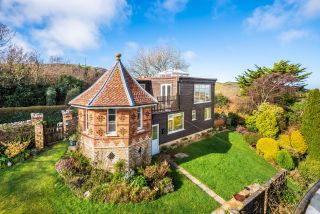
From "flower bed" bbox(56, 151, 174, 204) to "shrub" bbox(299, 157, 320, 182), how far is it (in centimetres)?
1175

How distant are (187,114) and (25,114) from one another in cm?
→ 1654

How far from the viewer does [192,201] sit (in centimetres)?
964

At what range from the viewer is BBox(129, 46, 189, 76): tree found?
37.5 m

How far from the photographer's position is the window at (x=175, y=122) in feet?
53.5

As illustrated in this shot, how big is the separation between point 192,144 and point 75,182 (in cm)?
1113

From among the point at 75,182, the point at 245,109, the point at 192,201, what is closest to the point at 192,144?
the point at 192,201

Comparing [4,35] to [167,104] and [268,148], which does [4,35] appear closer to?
[167,104]

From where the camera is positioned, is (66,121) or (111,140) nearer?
(111,140)

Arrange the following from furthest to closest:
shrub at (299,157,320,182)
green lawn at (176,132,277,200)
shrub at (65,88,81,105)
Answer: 1. shrub at (65,88,81,105)
2. shrub at (299,157,320,182)
3. green lawn at (176,132,277,200)

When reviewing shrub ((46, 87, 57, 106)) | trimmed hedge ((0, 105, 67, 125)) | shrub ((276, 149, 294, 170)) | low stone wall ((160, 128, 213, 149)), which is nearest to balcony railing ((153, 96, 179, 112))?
low stone wall ((160, 128, 213, 149))

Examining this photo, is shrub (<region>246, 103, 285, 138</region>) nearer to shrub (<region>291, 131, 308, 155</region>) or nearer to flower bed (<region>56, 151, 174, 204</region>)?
shrub (<region>291, 131, 308, 155</region>)

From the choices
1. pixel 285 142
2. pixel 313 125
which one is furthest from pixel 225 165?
pixel 313 125

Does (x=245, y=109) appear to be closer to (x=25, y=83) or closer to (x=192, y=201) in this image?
(x=192, y=201)

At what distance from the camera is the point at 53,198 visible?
859 cm
